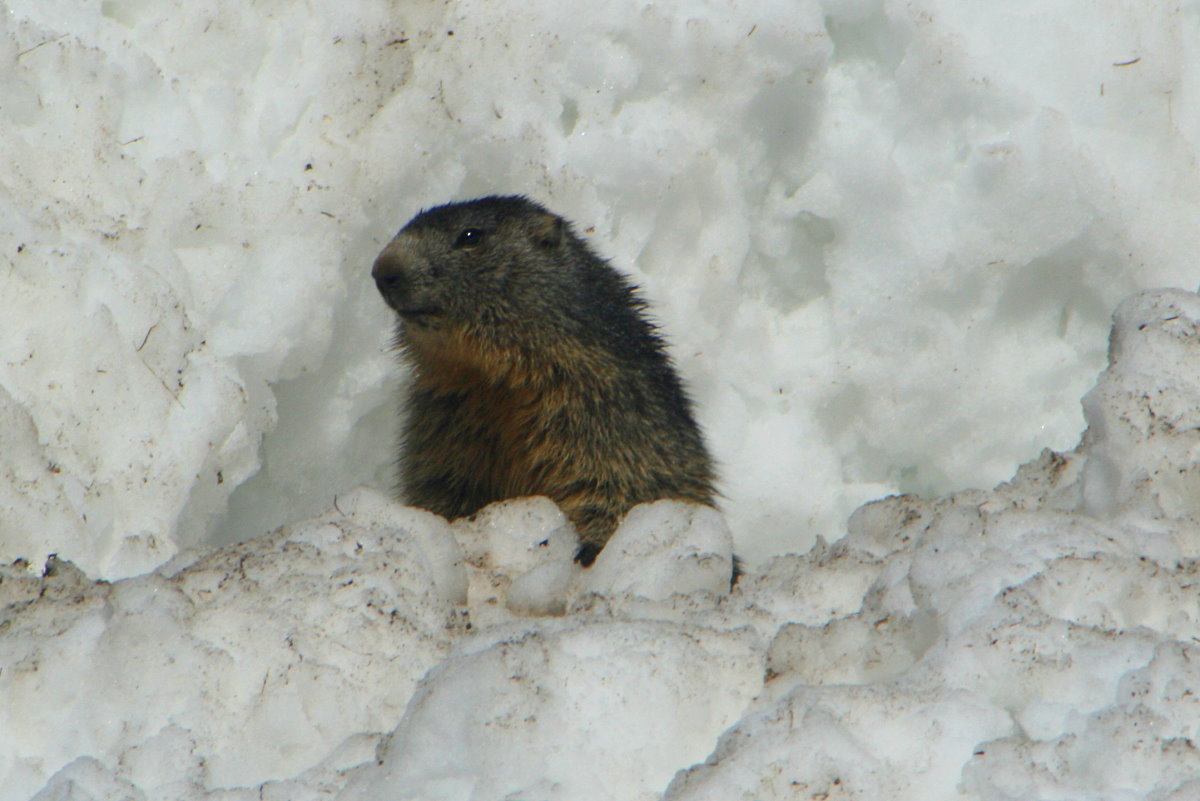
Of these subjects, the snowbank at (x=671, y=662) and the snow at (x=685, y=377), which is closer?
the snowbank at (x=671, y=662)

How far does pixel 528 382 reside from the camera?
443cm

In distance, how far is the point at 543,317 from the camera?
4.50 metres

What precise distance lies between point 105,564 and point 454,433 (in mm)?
1336

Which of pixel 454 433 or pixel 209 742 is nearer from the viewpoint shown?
pixel 209 742

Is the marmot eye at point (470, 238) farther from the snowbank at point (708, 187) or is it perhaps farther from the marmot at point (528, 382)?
the snowbank at point (708, 187)

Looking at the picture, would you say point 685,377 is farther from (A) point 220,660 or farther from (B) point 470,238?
(A) point 220,660

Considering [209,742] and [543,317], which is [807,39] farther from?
[209,742]

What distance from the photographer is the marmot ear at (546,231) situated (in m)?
4.60

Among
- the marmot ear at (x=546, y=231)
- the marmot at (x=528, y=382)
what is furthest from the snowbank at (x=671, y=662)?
the marmot ear at (x=546, y=231)

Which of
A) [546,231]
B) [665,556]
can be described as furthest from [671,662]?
[546,231]

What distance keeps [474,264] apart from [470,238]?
9cm

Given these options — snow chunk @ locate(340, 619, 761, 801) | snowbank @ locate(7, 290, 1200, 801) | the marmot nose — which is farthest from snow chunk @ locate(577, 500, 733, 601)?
the marmot nose

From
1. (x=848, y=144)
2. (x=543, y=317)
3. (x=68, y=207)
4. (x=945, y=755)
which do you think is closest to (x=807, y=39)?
(x=848, y=144)

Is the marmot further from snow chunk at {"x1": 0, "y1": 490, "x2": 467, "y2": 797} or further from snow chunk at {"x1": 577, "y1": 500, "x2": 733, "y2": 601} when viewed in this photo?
snow chunk at {"x1": 0, "y1": 490, "x2": 467, "y2": 797}
